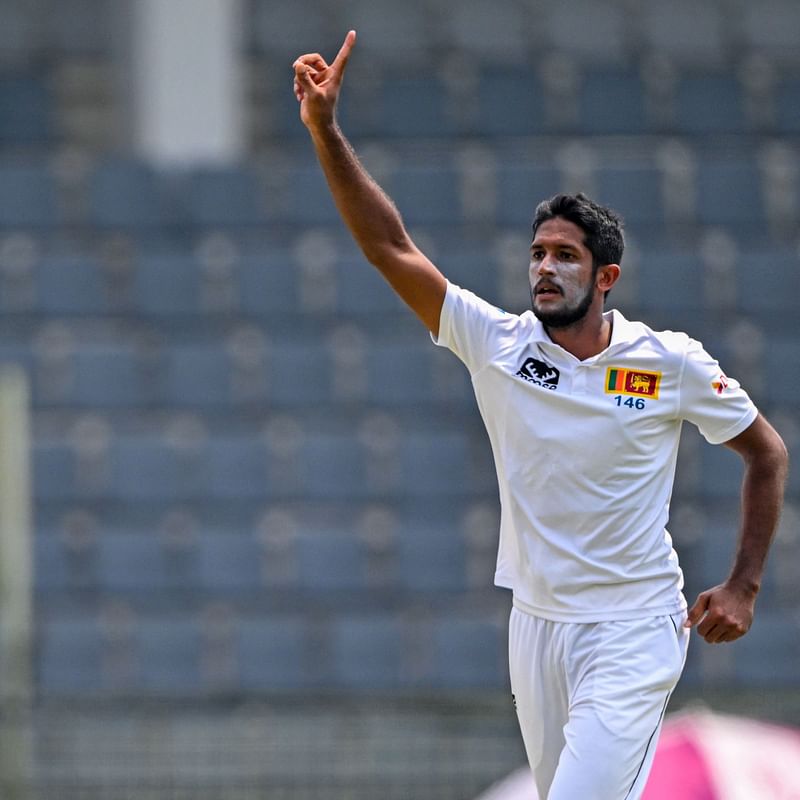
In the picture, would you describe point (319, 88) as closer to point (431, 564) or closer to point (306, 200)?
point (431, 564)

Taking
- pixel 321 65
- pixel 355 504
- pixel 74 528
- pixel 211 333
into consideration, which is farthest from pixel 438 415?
pixel 321 65

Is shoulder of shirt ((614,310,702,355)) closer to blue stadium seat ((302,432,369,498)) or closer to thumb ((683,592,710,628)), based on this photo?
thumb ((683,592,710,628))

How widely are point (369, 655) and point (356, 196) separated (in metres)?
5.98

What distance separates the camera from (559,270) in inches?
153

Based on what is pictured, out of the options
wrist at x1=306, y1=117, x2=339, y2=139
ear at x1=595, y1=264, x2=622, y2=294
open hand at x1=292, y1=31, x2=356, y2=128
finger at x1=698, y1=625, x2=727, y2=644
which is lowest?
finger at x1=698, y1=625, x2=727, y2=644

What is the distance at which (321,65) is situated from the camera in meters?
4.03

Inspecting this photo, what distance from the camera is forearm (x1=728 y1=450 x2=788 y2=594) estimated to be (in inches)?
157

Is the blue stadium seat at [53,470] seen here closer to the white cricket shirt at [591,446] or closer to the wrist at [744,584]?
the white cricket shirt at [591,446]

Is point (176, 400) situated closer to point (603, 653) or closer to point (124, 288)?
point (124, 288)

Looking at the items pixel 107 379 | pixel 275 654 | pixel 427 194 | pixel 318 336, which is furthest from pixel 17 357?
pixel 427 194

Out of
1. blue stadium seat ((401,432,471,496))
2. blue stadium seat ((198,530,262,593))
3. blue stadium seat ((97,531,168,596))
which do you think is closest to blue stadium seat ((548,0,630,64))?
blue stadium seat ((401,432,471,496))

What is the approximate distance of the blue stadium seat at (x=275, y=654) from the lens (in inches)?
380

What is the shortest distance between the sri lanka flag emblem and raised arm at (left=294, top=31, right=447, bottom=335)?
41 cm

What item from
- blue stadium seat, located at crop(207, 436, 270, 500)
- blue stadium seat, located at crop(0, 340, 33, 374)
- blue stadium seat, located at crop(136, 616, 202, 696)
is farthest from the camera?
blue stadium seat, located at crop(0, 340, 33, 374)
